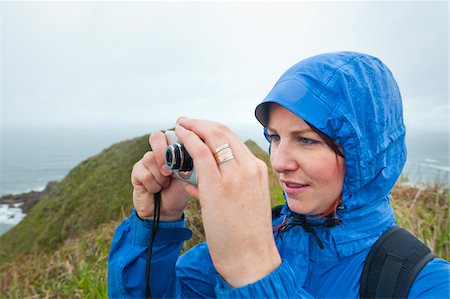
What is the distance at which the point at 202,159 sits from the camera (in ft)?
3.46

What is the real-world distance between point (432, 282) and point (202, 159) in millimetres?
1092

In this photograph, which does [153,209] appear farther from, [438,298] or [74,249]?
[74,249]

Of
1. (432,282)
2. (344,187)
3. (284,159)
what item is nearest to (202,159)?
(284,159)

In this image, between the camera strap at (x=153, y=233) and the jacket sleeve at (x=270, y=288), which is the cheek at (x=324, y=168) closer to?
the jacket sleeve at (x=270, y=288)

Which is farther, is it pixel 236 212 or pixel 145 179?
pixel 145 179

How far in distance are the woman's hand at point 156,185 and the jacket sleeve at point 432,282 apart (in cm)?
110

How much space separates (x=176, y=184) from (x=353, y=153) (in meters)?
0.89

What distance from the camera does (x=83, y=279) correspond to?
461cm

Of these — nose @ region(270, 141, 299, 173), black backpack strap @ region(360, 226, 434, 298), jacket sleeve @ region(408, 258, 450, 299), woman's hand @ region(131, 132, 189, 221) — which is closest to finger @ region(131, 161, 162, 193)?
woman's hand @ region(131, 132, 189, 221)

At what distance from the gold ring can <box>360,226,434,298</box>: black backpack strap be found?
3.01ft

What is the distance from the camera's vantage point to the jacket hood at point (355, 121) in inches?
61.3

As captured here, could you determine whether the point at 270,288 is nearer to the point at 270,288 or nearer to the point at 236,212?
the point at 270,288

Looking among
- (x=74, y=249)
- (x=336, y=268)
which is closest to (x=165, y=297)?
(x=336, y=268)

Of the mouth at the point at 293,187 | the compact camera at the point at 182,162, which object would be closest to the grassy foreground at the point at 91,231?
the mouth at the point at 293,187
